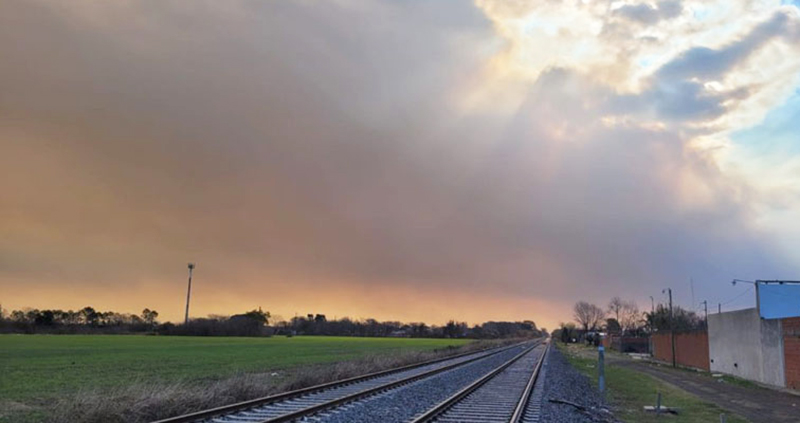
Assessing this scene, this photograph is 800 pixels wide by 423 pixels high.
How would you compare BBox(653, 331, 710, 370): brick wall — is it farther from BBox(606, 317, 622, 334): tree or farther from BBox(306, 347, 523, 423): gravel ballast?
BBox(606, 317, 622, 334): tree

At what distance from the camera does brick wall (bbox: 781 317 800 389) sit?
2953 cm

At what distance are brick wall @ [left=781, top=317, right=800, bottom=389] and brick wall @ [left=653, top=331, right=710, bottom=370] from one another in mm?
17920

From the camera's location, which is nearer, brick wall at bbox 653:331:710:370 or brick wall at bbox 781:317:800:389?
brick wall at bbox 781:317:800:389

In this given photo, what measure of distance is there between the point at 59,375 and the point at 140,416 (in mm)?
20845

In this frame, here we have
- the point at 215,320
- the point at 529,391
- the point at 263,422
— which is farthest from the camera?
the point at 215,320

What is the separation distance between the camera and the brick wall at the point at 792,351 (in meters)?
29.5

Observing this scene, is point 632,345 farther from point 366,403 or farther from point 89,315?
point 89,315

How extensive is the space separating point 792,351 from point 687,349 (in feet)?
86.7

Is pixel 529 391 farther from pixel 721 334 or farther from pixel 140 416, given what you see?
pixel 721 334

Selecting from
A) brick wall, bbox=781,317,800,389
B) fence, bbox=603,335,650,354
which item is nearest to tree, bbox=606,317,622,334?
fence, bbox=603,335,650,354

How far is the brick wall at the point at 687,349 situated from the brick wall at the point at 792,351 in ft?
58.8

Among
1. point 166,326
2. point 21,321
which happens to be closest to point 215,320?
point 166,326

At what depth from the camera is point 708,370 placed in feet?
156

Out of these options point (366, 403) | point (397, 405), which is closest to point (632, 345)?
point (397, 405)
